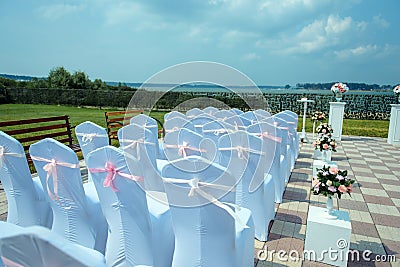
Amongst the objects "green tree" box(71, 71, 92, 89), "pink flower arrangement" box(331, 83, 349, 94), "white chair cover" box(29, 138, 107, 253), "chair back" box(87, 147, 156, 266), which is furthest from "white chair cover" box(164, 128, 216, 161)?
"green tree" box(71, 71, 92, 89)

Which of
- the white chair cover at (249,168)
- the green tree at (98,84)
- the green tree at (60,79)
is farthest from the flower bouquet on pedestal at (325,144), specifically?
the green tree at (60,79)

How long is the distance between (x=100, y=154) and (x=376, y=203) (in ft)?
13.1

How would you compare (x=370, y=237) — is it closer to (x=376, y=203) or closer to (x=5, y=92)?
(x=376, y=203)

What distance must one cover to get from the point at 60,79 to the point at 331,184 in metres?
22.5

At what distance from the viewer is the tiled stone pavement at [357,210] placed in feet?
9.07

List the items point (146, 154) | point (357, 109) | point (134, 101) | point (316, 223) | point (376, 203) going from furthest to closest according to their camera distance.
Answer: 1. point (357, 109)
2. point (376, 203)
3. point (146, 154)
4. point (316, 223)
5. point (134, 101)

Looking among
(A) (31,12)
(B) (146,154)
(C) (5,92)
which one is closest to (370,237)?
(B) (146,154)

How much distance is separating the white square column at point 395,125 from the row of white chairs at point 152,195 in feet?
24.8

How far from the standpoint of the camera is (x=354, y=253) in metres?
2.71

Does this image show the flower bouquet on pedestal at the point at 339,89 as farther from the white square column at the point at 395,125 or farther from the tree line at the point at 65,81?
the tree line at the point at 65,81

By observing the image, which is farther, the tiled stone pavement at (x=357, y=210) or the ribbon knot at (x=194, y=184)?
the tiled stone pavement at (x=357, y=210)

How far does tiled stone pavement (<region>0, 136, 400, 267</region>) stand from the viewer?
9.07 feet

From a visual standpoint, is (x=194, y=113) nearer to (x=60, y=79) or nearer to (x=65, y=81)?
(x=65, y=81)

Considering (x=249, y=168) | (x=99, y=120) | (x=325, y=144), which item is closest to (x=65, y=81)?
(x=99, y=120)
